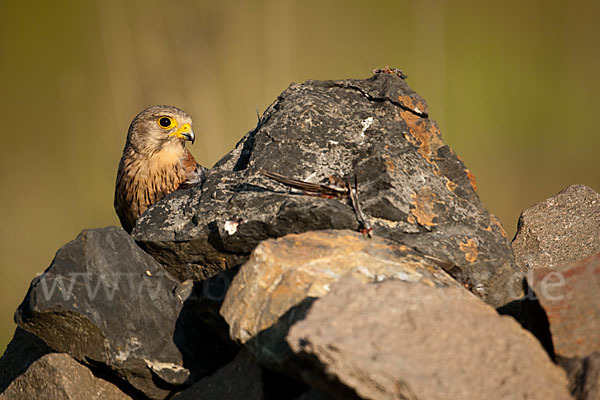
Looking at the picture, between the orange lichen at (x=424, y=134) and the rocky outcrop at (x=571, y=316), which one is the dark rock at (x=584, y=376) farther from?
the orange lichen at (x=424, y=134)

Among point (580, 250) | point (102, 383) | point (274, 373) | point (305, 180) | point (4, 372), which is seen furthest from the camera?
point (580, 250)

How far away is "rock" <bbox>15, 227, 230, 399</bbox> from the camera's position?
219cm

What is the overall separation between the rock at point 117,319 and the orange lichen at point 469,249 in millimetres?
1005

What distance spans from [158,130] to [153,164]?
257 mm

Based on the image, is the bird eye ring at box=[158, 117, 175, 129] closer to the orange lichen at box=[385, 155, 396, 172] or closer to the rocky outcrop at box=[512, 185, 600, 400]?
the orange lichen at box=[385, 155, 396, 172]

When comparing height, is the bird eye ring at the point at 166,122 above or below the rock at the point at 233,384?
above

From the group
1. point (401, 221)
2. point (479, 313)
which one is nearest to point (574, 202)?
point (401, 221)

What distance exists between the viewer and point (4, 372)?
2865mm

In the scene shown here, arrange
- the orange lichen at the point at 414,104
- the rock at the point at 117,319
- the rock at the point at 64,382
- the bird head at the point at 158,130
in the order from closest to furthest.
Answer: the rock at the point at 117,319
the rock at the point at 64,382
the orange lichen at the point at 414,104
the bird head at the point at 158,130

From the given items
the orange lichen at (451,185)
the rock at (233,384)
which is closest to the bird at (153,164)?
the orange lichen at (451,185)

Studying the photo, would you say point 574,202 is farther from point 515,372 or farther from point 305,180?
point 515,372

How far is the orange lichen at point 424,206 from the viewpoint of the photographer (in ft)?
8.11

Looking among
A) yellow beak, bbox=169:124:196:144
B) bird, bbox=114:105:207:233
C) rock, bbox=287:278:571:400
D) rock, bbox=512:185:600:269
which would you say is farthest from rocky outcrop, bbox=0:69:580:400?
yellow beak, bbox=169:124:196:144

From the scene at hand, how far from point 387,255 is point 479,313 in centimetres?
49
